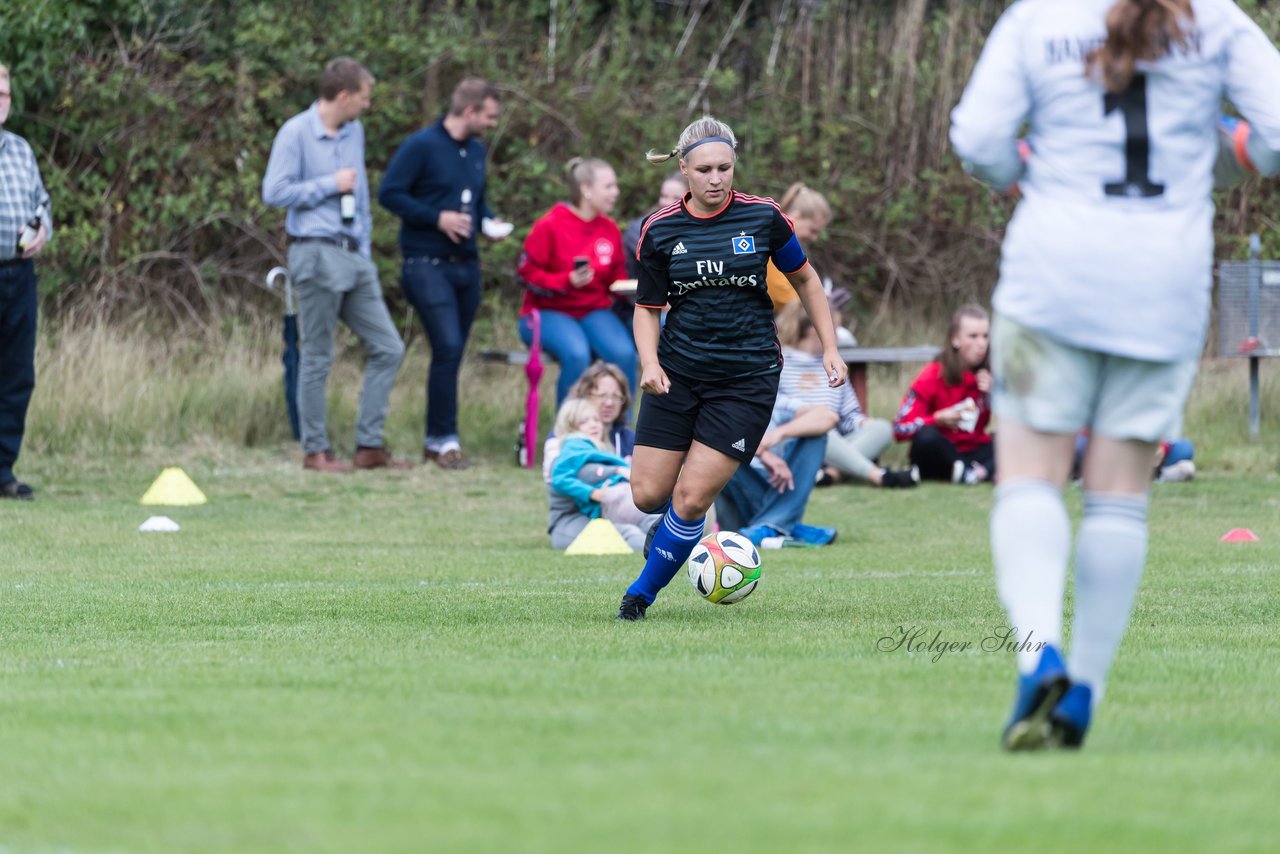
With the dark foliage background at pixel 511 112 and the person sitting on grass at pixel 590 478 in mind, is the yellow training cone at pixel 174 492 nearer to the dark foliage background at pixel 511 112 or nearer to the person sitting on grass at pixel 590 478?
the person sitting on grass at pixel 590 478

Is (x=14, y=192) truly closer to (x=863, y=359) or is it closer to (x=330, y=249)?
(x=330, y=249)

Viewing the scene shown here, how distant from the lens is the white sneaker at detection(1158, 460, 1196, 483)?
1282cm

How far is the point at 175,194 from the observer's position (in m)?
17.2

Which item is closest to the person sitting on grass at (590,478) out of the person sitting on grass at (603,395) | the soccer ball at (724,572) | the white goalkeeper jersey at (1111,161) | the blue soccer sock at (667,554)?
the person sitting on grass at (603,395)

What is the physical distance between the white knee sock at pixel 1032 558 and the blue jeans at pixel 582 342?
29.8 feet

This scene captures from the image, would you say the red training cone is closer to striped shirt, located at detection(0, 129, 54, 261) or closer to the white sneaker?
the white sneaker

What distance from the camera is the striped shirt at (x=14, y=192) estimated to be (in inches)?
419

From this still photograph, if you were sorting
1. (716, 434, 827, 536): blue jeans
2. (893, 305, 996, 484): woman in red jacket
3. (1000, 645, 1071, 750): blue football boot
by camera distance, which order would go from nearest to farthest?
1. (1000, 645, 1071, 750): blue football boot
2. (716, 434, 827, 536): blue jeans
3. (893, 305, 996, 484): woman in red jacket

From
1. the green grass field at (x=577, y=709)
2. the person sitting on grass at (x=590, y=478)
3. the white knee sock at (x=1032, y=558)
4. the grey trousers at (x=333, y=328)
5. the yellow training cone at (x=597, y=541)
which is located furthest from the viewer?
the grey trousers at (x=333, y=328)

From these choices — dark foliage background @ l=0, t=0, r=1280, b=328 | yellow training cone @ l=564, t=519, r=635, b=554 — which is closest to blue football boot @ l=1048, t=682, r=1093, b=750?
yellow training cone @ l=564, t=519, r=635, b=554

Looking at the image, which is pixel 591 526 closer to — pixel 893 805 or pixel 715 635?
pixel 715 635

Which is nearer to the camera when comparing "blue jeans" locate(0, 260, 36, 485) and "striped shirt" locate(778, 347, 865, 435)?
"striped shirt" locate(778, 347, 865, 435)

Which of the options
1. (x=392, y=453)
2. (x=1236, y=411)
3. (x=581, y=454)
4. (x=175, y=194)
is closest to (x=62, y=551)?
(x=581, y=454)

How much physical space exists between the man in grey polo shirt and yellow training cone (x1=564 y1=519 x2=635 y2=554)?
409 centimetres
